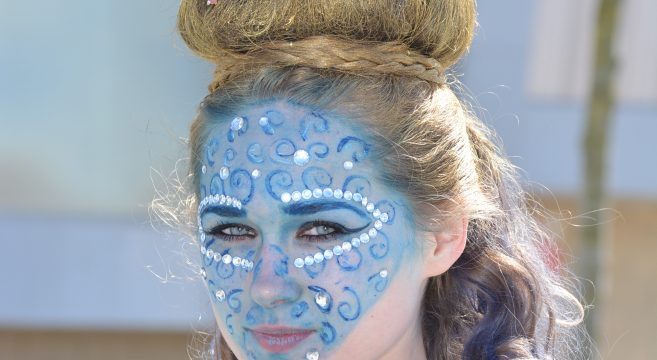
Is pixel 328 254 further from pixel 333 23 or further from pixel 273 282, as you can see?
pixel 333 23

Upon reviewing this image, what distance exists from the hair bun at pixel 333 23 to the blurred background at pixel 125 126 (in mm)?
4618

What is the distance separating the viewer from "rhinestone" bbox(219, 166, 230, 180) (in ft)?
8.76

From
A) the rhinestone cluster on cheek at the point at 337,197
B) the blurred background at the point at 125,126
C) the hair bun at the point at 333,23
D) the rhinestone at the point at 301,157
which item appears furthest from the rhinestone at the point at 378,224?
the blurred background at the point at 125,126

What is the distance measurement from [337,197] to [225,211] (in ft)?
0.88

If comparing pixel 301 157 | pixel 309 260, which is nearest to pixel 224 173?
pixel 301 157

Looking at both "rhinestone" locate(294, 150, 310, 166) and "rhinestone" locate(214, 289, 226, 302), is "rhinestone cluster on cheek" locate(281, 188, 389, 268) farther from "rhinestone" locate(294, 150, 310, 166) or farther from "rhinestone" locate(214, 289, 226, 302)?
"rhinestone" locate(214, 289, 226, 302)

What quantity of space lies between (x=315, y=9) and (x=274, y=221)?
0.49 metres

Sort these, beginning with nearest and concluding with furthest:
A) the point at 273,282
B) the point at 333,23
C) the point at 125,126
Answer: the point at 273,282 → the point at 333,23 → the point at 125,126

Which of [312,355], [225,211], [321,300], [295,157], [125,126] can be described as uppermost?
[125,126]

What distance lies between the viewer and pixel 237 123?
2688mm

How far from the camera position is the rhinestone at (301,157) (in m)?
2.60

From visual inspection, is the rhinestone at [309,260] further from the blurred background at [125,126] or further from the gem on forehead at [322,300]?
the blurred background at [125,126]

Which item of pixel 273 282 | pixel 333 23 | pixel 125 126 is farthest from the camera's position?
pixel 125 126

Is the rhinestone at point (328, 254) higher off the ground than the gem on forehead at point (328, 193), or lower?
lower
